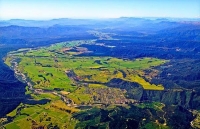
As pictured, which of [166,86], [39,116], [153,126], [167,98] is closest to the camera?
[153,126]

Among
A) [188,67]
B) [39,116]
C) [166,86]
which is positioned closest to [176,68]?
[188,67]

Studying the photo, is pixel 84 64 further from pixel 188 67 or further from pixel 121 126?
pixel 121 126

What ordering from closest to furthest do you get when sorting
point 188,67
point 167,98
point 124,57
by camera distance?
point 167,98 → point 188,67 → point 124,57

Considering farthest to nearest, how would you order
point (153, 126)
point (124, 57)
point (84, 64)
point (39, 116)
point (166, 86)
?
point (124, 57) < point (84, 64) < point (166, 86) < point (39, 116) < point (153, 126)

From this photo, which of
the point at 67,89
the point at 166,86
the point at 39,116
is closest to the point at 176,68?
the point at 166,86

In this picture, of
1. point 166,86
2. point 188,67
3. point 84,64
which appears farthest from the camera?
point 84,64

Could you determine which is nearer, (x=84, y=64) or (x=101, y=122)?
(x=101, y=122)

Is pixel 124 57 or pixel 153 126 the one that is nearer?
pixel 153 126

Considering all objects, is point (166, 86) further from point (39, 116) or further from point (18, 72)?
point (18, 72)
